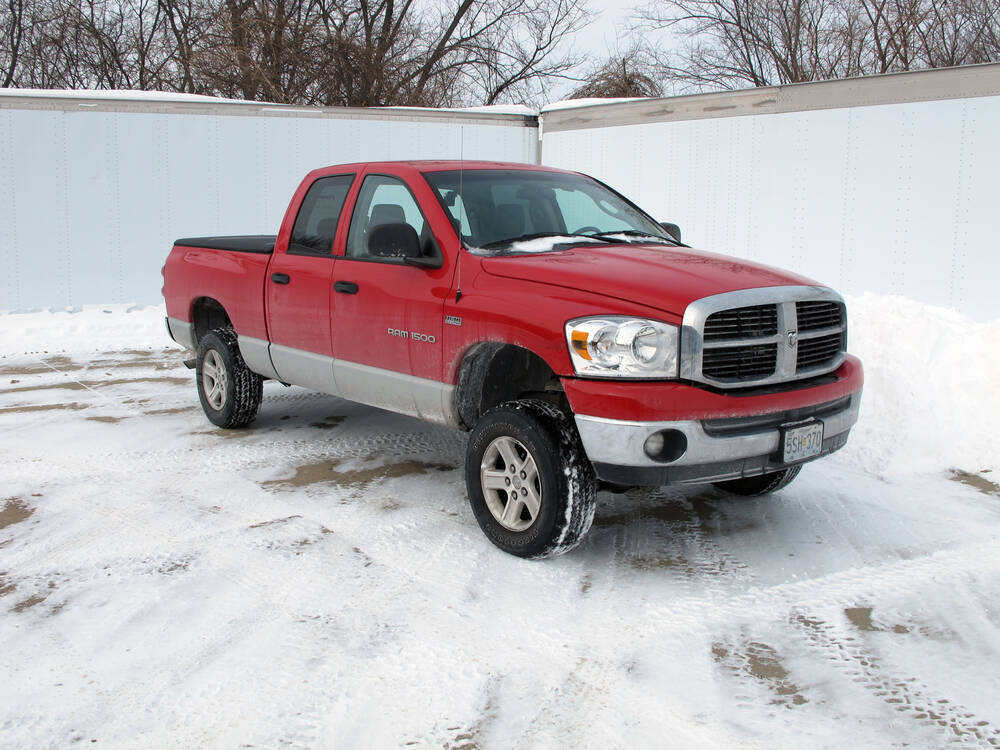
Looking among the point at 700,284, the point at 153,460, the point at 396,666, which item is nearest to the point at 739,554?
the point at 700,284

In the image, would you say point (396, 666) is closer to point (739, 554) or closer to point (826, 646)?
point (826, 646)

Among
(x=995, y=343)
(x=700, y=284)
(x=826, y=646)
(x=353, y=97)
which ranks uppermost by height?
(x=353, y=97)

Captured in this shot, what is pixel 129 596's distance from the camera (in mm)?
3924

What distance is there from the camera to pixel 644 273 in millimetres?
4258

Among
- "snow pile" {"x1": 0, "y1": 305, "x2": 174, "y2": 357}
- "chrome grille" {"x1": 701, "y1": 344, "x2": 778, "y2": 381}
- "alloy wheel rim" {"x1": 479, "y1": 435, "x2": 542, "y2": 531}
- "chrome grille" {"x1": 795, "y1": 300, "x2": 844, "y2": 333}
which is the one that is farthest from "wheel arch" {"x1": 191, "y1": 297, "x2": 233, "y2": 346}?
"chrome grille" {"x1": 795, "y1": 300, "x2": 844, "y2": 333}

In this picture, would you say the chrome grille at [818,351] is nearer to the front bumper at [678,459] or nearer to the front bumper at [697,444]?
the front bumper at [697,444]

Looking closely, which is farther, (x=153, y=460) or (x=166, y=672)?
(x=153, y=460)

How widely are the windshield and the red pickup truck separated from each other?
0.04ft

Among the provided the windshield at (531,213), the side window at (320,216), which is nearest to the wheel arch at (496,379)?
the windshield at (531,213)

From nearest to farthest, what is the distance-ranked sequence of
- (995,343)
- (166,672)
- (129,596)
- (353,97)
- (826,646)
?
(166,672) < (826,646) < (129,596) < (995,343) < (353,97)

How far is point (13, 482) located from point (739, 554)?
4292 mm

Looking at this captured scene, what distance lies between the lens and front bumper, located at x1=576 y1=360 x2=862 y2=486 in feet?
12.7

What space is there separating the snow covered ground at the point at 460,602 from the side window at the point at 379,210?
149 cm

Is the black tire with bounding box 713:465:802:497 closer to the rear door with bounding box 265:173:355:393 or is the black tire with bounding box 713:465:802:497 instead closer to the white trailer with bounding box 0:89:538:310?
the rear door with bounding box 265:173:355:393
